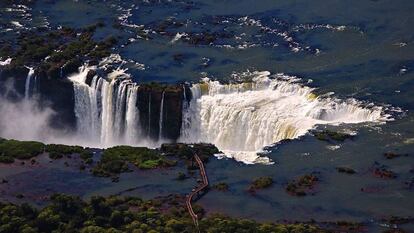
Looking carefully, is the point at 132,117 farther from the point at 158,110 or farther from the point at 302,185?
the point at 302,185

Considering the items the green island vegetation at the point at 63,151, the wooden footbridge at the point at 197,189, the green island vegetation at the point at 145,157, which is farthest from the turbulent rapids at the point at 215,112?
the green island vegetation at the point at 63,151

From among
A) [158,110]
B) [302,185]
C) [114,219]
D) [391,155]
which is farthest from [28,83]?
[391,155]

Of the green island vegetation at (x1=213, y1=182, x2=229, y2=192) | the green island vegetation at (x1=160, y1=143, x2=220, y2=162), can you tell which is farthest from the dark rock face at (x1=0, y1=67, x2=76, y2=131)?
the green island vegetation at (x1=213, y1=182, x2=229, y2=192)

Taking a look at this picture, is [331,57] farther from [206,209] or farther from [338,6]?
[206,209]

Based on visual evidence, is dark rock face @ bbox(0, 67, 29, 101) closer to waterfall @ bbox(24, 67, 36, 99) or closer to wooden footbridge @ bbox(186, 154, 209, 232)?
waterfall @ bbox(24, 67, 36, 99)

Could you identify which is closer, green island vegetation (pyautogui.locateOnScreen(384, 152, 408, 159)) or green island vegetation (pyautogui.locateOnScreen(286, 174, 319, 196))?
green island vegetation (pyautogui.locateOnScreen(286, 174, 319, 196))

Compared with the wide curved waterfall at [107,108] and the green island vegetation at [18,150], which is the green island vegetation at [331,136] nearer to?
the wide curved waterfall at [107,108]
